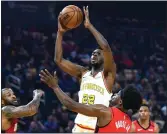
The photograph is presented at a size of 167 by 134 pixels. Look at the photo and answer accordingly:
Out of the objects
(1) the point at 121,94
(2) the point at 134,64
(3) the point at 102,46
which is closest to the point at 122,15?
(2) the point at 134,64

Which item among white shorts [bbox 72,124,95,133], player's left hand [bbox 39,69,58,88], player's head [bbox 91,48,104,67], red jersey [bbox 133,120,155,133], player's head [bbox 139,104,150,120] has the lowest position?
red jersey [bbox 133,120,155,133]

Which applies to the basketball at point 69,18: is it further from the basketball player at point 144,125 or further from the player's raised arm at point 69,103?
the basketball player at point 144,125

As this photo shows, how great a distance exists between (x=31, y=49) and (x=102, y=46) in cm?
819

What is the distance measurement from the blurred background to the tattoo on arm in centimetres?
600

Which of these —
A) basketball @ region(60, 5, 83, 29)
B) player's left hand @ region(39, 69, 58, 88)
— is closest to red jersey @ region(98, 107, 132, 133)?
player's left hand @ region(39, 69, 58, 88)

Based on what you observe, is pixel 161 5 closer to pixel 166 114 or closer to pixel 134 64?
pixel 134 64

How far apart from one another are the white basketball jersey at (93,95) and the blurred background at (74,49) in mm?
5273

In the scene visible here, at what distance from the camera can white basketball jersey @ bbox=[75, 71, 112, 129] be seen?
696 cm

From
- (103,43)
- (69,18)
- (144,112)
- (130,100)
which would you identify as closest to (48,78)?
(130,100)

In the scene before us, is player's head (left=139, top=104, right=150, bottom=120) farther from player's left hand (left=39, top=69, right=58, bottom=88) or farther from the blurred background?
player's left hand (left=39, top=69, right=58, bottom=88)

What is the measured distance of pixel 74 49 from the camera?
50.2 feet

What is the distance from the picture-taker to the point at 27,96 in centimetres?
1299

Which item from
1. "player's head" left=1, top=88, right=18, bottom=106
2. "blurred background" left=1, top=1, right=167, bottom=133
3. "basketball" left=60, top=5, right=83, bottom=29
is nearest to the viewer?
"player's head" left=1, top=88, right=18, bottom=106

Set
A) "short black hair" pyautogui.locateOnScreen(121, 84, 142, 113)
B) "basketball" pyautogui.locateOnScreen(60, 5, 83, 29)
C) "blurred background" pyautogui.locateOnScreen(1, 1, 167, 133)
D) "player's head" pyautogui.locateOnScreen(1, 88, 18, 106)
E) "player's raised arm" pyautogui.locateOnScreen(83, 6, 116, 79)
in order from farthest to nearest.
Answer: "blurred background" pyautogui.locateOnScreen(1, 1, 167, 133), "basketball" pyautogui.locateOnScreen(60, 5, 83, 29), "player's raised arm" pyautogui.locateOnScreen(83, 6, 116, 79), "player's head" pyautogui.locateOnScreen(1, 88, 18, 106), "short black hair" pyautogui.locateOnScreen(121, 84, 142, 113)
